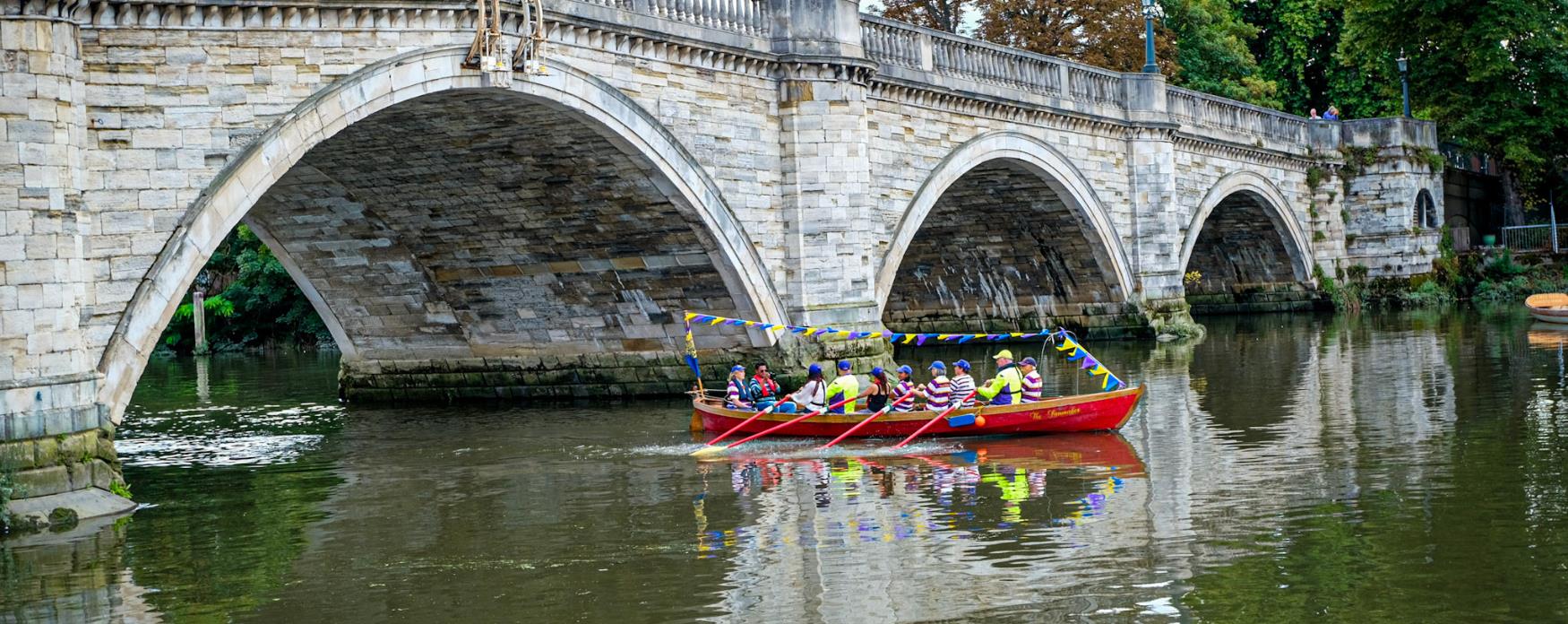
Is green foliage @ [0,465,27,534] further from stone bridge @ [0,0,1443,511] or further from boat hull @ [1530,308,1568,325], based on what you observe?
boat hull @ [1530,308,1568,325]

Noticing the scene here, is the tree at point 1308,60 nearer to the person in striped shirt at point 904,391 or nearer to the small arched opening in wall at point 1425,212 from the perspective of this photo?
the small arched opening in wall at point 1425,212

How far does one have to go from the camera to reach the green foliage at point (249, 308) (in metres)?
41.2

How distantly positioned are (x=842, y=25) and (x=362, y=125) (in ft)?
19.8

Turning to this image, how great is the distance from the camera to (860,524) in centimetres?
1125

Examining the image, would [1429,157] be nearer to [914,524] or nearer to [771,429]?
[771,429]

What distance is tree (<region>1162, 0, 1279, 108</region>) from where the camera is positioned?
42.1 metres

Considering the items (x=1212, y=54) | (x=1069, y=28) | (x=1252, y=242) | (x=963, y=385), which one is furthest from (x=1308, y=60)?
(x=963, y=385)

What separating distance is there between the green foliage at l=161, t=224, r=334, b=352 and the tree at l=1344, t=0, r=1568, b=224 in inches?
975

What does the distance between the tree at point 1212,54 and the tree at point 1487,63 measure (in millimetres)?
3409

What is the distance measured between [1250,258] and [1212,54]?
6599 millimetres

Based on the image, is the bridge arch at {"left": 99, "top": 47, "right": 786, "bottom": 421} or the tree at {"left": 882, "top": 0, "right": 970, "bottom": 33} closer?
the bridge arch at {"left": 99, "top": 47, "right": 786, "bottom": 421}

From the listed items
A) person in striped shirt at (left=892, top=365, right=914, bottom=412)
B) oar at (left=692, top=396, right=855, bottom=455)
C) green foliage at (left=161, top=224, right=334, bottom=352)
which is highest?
green foliage at (left=161, top=224, right=334, bottom=352)

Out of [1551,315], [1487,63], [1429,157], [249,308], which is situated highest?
[1487,63]

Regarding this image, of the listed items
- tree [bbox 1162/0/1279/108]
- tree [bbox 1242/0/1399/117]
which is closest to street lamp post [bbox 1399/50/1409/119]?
tree [bbox 1162/0/1279/108]
